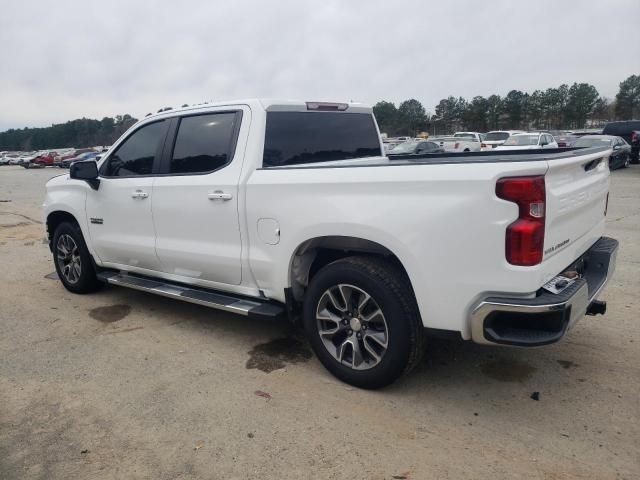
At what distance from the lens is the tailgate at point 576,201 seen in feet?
9.19

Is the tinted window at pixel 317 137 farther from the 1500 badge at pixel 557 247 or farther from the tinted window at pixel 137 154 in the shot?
the 1500 badge at pixel 557 247

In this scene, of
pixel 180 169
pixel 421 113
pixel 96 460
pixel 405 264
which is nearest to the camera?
pixel 96 460

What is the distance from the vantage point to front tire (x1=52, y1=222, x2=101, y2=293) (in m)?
5.55

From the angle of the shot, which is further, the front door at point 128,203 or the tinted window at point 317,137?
the front door at point 128,203

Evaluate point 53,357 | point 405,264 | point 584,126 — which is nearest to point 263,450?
point 405,264

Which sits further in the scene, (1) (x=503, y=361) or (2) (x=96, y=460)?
(1) (x=503, y=361)

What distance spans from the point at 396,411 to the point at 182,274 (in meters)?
2.28

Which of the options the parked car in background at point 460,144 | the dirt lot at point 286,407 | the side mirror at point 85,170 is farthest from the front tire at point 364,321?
the parked car in background at point 460,144

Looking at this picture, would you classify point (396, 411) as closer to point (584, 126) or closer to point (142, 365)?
point (142, 365)

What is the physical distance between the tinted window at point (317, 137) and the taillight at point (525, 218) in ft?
6.29

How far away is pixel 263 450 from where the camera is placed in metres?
2.87

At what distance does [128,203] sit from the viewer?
15.7 feet

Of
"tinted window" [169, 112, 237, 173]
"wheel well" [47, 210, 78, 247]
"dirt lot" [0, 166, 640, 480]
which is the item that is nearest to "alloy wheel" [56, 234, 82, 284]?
"wheel well" [47, 210, 78, 247]

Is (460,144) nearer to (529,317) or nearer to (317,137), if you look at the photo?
(317,137)
